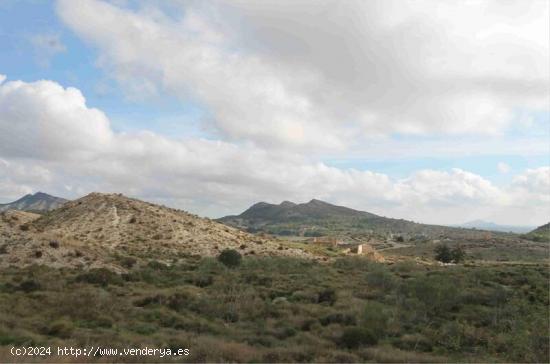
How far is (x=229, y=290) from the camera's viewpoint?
33812 millimetres

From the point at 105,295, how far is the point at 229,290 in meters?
8.53

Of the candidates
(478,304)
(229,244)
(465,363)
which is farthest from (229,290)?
(229,244)

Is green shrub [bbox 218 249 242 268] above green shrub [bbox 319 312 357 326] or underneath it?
above

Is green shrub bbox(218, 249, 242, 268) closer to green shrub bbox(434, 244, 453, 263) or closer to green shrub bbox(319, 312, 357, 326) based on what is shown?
green shrub bbox(319, 312, 357, 326)

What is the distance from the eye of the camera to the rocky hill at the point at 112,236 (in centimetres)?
4469

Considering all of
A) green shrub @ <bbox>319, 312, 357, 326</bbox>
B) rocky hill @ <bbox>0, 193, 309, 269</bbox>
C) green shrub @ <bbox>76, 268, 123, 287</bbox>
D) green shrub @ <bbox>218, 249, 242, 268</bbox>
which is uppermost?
rocky hill @ <bbox>0, 193, 309, 269</bbox>

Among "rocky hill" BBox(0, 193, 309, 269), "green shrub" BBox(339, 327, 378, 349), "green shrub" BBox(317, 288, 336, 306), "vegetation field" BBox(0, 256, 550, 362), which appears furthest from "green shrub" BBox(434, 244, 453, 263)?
"green shrub" BBox(339, 327, 378, 349)

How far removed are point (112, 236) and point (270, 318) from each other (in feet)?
149

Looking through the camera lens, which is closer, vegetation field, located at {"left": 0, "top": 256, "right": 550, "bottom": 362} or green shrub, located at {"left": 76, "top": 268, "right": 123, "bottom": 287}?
vegetation field, located at {"left": 0, "top": 256, "right": 550, "bottom": 362}

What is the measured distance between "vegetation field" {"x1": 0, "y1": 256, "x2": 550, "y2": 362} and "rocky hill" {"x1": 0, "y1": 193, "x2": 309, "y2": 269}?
18.9 feet

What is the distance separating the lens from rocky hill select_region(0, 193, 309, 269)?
147ft

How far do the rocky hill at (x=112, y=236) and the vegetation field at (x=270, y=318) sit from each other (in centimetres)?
576

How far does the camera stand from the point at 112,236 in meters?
65.3

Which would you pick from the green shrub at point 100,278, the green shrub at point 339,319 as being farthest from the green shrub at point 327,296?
→ the green shrub at point 100,278
